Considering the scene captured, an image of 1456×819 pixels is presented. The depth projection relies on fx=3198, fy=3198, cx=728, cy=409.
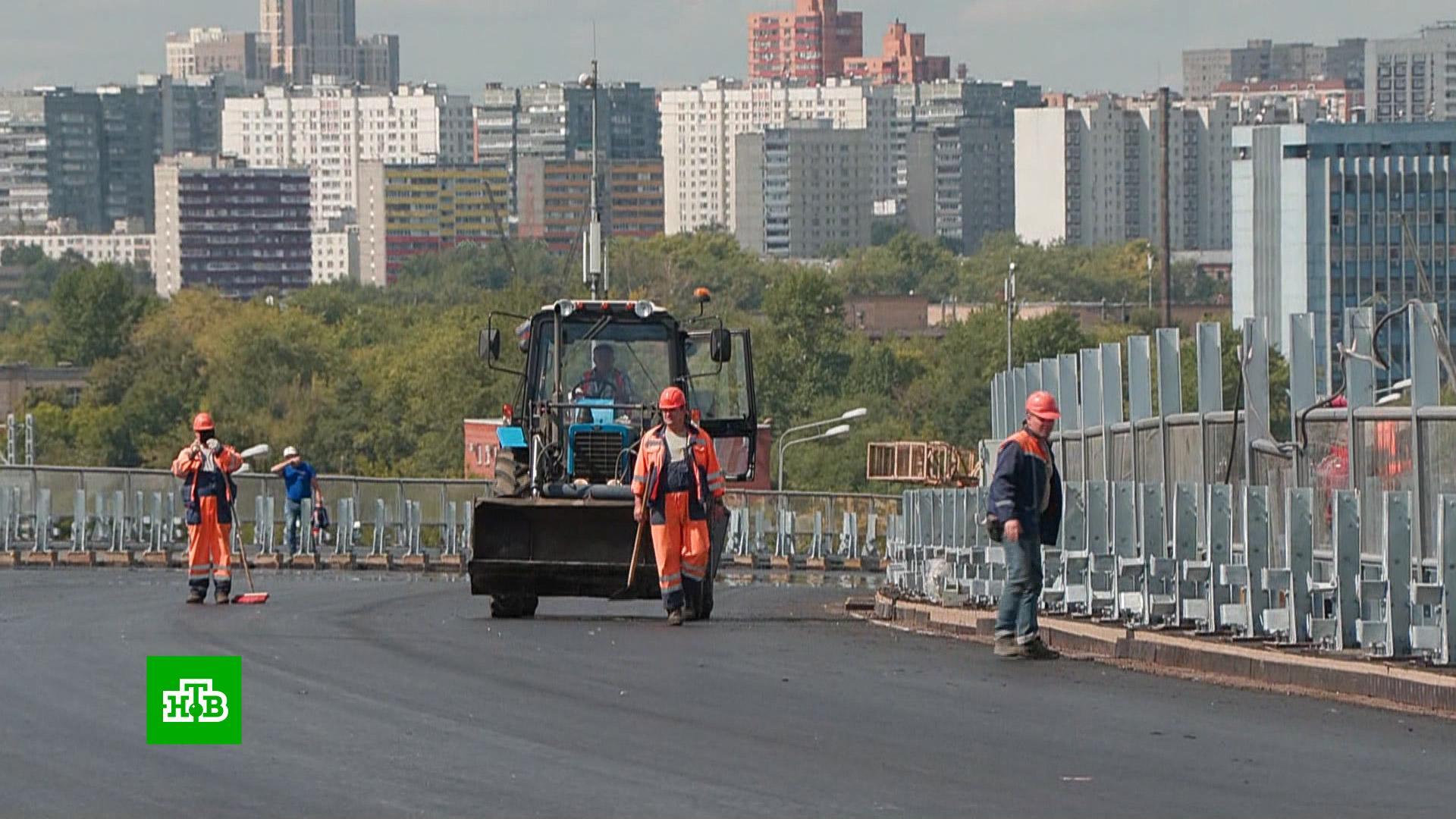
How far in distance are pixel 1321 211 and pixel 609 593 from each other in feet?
573

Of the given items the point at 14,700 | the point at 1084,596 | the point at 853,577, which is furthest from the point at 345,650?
the point at 853,577

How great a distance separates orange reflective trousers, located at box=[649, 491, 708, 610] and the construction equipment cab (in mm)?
928

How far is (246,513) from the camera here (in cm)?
4775

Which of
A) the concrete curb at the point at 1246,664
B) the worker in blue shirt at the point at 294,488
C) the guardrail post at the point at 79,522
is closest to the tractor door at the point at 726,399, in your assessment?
the concrete curb at the point at 1246,664

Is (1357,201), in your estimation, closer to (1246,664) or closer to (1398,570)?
(1246,664)

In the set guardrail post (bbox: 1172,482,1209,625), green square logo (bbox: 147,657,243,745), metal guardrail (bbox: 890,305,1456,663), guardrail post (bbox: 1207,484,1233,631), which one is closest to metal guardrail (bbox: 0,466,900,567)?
metal guardrail (bbox: 890,305,1456,663)

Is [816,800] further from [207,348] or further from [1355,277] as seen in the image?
[1355,277]

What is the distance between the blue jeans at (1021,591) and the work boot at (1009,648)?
0.03m

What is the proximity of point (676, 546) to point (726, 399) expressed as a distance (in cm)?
389

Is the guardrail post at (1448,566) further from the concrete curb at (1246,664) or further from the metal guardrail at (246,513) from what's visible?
the metal guardrail at (246,513)

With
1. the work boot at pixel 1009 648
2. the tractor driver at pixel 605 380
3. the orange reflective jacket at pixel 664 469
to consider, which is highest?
the tractor driver at pixel 605 380

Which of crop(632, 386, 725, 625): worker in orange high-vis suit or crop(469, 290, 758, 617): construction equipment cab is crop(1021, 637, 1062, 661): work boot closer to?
crop(632, 386, 725, 625): worker in orange high-vis suit

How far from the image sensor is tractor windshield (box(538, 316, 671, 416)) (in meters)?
27.4

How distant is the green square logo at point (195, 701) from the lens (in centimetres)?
1471
